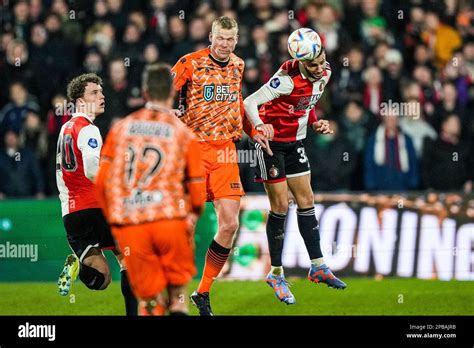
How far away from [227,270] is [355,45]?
4293mm

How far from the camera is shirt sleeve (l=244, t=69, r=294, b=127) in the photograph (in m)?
11.6

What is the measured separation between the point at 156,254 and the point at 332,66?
8767 millimetres

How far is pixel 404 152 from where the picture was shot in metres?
16.1

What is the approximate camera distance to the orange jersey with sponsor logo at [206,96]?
1149cm

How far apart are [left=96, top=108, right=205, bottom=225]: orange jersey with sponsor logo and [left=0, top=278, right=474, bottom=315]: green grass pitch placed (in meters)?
3.63

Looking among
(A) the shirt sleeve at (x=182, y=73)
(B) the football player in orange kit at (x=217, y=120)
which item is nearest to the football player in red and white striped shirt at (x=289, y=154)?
(B) the football player in orange kit at (x=217, y=120)

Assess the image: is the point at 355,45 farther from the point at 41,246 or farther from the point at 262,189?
the point at 41,246

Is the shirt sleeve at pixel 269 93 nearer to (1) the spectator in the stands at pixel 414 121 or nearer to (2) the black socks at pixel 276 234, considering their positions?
(2) the black socks at pixel 276 234

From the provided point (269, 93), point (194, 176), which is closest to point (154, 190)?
point (194, 176)

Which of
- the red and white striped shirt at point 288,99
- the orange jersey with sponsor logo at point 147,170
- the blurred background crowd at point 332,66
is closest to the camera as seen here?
the orange jersey with sponsor logo at point 147,170

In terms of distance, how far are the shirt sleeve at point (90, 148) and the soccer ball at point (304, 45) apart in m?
2.17

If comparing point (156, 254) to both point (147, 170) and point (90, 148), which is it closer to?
point (147, 170)

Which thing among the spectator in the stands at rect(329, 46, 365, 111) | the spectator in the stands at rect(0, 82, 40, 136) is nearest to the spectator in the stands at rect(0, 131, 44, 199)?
the spectator in the stands at rect(0, 82, 40, 136)

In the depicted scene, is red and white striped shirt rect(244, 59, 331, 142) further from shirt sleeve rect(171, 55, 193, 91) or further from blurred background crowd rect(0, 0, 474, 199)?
blurred background crowd rect(0, 0, 474, 199)
